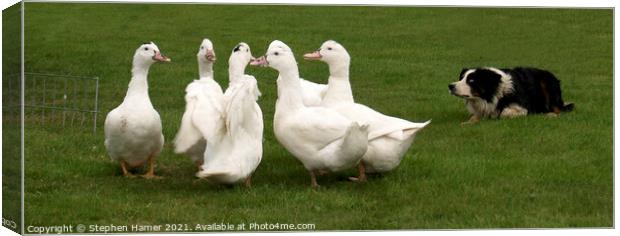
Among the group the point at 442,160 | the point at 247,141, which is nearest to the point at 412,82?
the point at 442,160

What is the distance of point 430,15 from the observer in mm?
10672

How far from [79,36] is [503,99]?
4352 mm

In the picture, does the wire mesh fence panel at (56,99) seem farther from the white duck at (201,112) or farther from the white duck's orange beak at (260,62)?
the white duck's orange beak at (260,62)

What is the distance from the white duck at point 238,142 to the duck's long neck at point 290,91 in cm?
23

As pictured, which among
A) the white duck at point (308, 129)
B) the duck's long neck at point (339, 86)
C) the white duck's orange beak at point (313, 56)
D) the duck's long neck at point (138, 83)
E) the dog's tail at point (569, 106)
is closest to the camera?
the white duck at point (308, 129)

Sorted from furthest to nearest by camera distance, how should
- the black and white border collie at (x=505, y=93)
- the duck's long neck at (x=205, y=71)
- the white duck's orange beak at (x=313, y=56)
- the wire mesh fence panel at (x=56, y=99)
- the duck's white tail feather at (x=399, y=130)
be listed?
the black and white border collie at (x=505, y=93) → the duck's long neck at (x=205, y=71) → the white duck's orange beak at (x=313, y=56) → the duck's white tail feather at (x=399, y=130) → the wire mesh fence panel at (x=56, y=99)

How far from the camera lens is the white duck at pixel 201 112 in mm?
10617

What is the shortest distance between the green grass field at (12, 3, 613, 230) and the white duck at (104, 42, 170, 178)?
16 centimetres

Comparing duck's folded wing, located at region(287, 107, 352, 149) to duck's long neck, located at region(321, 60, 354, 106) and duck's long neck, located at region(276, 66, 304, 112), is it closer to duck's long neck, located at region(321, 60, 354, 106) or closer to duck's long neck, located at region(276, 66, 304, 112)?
duck's long neck, located at region(276, 66, 304, 112)

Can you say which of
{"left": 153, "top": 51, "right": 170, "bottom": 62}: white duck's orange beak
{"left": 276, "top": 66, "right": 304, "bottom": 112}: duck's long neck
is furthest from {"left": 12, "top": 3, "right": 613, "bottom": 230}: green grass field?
{"left": 276, "top": 66, "right": 304, "bottom": 112}: duck's long neck

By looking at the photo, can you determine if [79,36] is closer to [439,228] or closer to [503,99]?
[439,228]

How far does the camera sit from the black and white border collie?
12469mm

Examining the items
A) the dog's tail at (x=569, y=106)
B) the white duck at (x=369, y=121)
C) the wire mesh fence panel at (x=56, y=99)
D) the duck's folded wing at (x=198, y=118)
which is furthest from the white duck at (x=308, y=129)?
the dog's tail at (x=569, y=106)

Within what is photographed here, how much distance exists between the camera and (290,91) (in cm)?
1073
